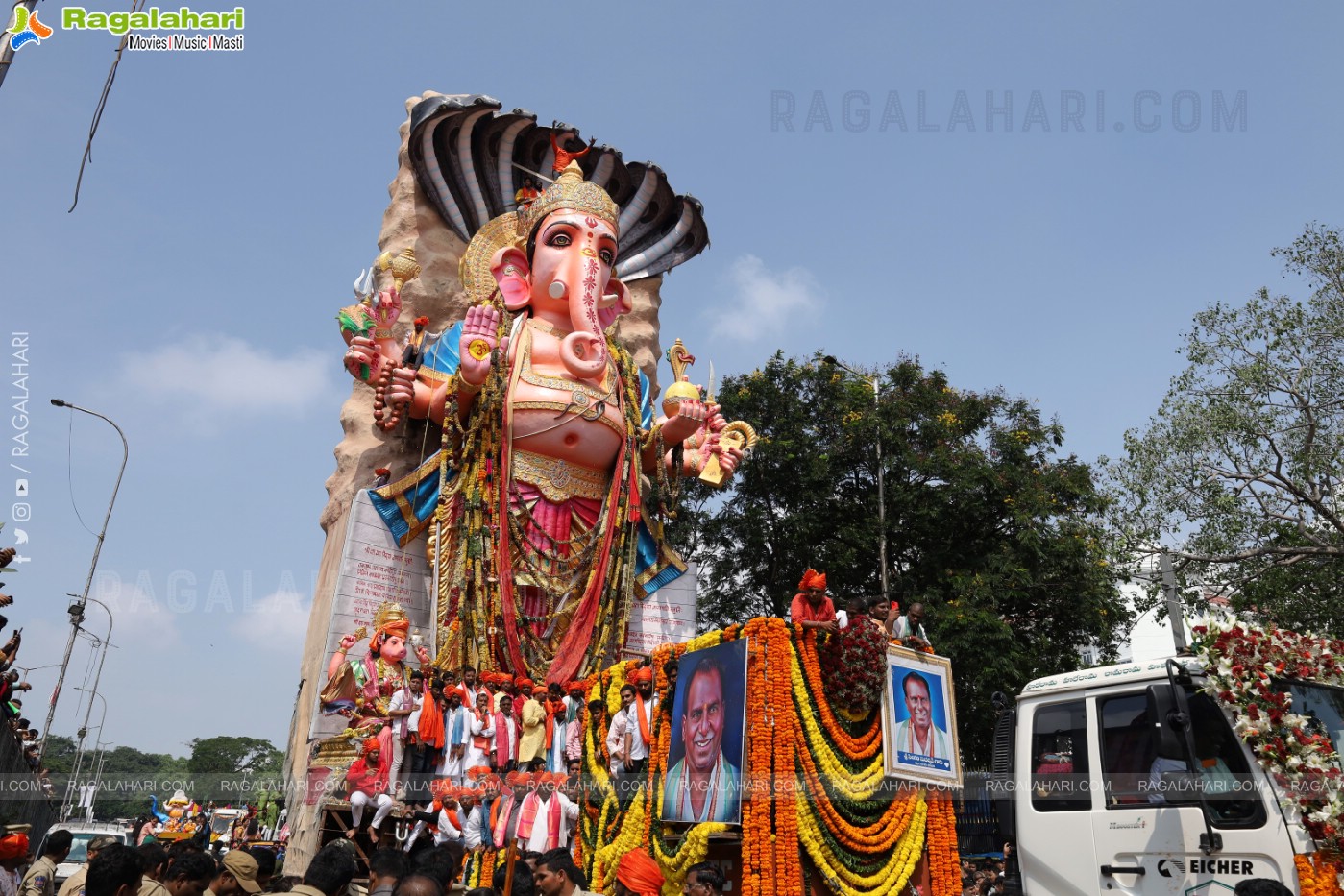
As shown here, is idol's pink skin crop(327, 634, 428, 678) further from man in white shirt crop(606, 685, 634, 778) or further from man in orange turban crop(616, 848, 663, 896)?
man in orange turban crop(616, 848, 663, 896)

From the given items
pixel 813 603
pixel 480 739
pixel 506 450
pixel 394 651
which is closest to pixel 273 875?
pixel 813 603

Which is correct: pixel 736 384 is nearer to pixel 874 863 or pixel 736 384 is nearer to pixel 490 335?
pixel 490 335

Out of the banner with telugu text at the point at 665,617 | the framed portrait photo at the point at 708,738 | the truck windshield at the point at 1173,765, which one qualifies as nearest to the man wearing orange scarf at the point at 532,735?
the banner with telugu text at the point at 665,617

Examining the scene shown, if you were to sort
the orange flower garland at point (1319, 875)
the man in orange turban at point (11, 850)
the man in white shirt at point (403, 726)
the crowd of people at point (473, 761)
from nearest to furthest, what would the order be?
the orange flower garland at point (1319, 875) → the man in orange turban at point (11, 850) → the crowd of people at point (473, 761) → the man in white shirt at point (403, 726)

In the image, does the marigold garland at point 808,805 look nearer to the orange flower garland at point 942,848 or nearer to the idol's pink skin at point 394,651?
the orange flower garland at point 942,848

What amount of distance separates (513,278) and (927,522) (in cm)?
795

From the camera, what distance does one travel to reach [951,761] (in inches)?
292

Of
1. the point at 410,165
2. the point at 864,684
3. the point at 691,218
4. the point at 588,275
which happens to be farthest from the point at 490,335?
the point at 864,684

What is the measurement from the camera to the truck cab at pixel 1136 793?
525 centimetres

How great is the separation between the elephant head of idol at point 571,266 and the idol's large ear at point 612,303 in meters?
0.02

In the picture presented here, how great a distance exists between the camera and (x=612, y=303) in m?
15.3

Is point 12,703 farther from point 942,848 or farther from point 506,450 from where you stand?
point 942,848

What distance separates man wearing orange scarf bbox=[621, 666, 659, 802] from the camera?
870 cm

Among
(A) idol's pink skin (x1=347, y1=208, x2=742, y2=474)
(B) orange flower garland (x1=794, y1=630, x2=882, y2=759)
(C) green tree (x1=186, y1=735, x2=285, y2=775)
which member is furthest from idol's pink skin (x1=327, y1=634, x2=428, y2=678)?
(C) green tree (x1=186, y1=735, x2=285, y2=775)
